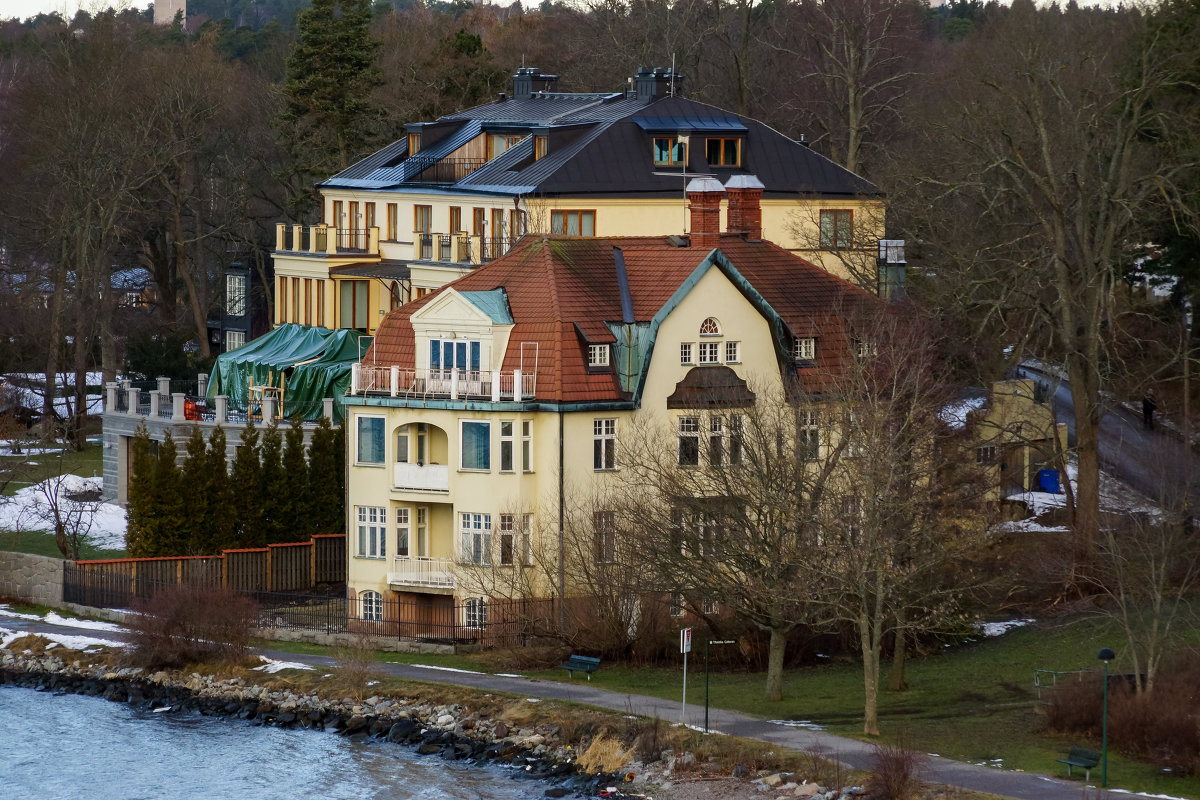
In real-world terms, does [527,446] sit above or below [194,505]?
above

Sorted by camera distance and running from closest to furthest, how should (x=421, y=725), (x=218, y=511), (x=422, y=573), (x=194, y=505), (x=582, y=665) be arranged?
(x=421, y=725) → (x=582, y=665) → (x=422, y=573) → (x=194, y=505) → (x=218, y=511)

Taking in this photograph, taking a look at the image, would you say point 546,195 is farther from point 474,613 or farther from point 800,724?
point 800,724

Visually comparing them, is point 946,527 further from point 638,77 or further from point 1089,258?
point 638,77

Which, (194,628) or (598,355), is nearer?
(194,628)

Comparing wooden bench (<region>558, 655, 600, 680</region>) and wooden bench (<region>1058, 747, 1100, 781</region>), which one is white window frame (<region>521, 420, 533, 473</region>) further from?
wooden bench (<region>1058, 747, 1100, 781</region>)

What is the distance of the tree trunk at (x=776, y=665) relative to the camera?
149 feet

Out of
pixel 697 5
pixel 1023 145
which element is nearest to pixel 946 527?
pixel 1023 145

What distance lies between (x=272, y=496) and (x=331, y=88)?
33.1 meters

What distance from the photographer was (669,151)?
72000 mm

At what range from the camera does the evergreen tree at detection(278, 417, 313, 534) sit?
6094cm

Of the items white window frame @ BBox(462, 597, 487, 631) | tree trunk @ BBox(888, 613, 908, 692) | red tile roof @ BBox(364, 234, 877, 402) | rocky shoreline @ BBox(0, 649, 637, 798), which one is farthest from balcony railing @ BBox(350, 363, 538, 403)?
tree trunk @ BBox(888, 613, 908, 692)

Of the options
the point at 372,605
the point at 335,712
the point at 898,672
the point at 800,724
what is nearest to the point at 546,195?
the point at 372,605

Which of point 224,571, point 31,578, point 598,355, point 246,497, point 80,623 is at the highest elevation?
point 598,355

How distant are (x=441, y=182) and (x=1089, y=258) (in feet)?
87.2
